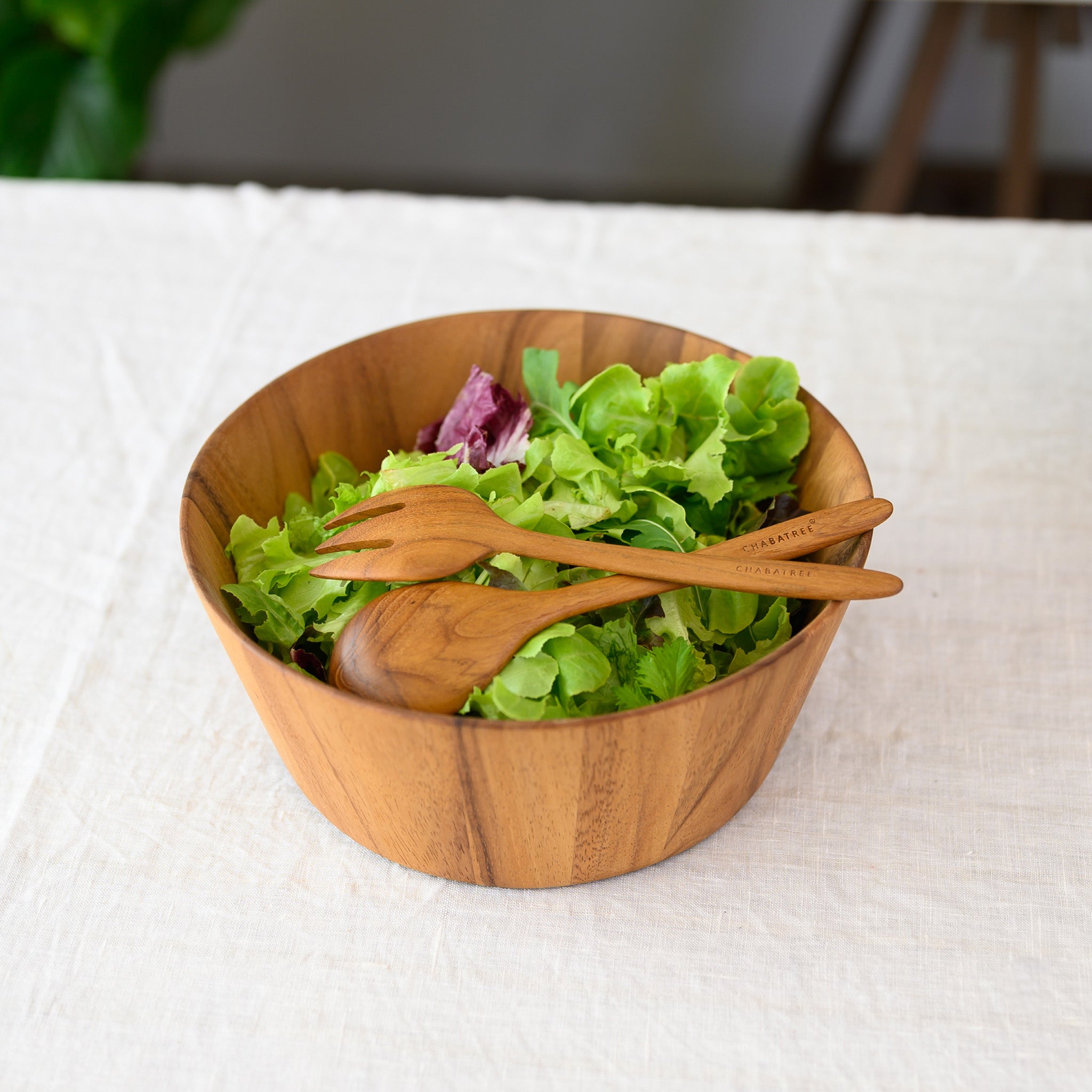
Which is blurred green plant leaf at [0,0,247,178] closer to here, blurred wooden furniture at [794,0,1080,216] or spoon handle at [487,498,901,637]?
blurred wooden furniture at [794,0,1080,216]

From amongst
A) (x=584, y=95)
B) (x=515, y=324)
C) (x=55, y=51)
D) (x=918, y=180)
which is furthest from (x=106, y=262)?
(x=918, y=180)

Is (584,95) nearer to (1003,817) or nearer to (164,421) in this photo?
(164,421)

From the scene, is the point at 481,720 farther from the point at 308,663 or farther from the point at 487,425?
the point at 487,425

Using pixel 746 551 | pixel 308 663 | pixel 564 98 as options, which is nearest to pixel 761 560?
pixel 746 551

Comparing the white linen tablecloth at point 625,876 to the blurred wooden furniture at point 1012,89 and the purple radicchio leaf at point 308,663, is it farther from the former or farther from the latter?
the blurred wooden furniture at point 1012,89

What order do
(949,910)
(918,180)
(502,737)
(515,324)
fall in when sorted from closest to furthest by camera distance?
1. (502,737)
2. (949,910)
3. (515,324)
4. (918,180)
